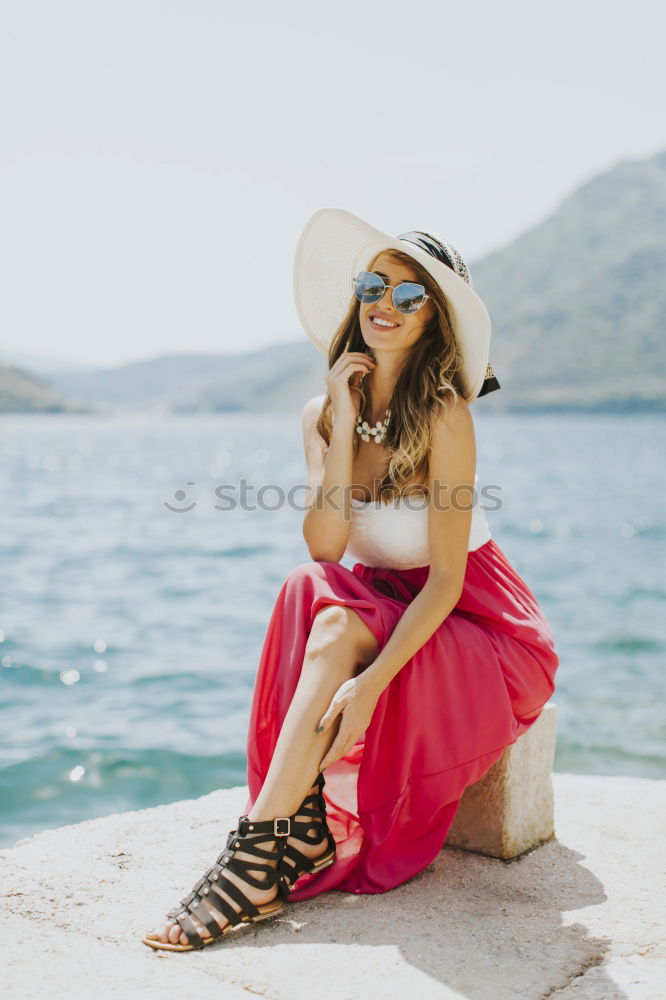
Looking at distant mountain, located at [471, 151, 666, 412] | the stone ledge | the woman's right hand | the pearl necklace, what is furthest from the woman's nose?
distant mountain, located at [471, 151, 666, 412]

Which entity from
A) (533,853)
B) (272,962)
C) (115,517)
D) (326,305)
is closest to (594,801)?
(533,853)

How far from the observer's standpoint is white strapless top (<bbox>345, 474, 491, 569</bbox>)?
124 inches

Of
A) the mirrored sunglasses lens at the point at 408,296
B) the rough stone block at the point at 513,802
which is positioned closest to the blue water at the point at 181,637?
the rough stone block at the point at 513,802

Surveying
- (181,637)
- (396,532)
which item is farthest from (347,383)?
(181,637)

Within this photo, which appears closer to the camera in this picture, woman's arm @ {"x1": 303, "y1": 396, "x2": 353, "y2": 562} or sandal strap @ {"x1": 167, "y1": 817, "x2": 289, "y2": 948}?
sandal strap @ {"x1": 167, "y1": 817, "x2": 289, "y2": 948}

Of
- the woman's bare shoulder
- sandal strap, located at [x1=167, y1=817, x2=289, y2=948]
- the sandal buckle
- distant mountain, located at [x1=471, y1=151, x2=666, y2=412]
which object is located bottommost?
sandal strap, located at [x1=167, y1=817, x2=289, y2=948]

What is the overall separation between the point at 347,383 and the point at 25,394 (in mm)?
144221

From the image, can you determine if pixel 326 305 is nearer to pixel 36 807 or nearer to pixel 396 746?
pixel 396 746

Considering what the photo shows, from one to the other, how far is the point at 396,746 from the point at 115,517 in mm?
22713

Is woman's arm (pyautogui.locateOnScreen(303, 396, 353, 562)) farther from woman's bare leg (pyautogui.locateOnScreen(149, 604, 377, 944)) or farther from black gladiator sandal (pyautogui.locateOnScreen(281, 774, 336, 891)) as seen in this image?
black gladiator sandal (pyautogui.locateOnScreen(281, 774, 336, 891))

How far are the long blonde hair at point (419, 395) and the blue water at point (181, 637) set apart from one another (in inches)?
137

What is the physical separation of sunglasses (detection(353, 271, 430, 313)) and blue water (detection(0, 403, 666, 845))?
3762 millimetres

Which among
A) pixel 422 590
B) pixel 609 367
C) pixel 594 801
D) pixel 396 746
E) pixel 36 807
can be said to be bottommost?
pixel 36 807

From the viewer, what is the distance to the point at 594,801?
3.94m
